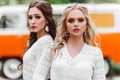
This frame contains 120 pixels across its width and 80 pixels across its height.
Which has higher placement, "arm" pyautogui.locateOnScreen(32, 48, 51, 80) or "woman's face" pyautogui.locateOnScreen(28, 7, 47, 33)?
"woman's face" pyautogui.locateOnScreen(28, 7, 47, 33)

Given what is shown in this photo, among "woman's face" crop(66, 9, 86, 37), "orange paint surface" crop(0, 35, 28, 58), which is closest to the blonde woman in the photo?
"woman's face" crop(66, 9, 86, 37)

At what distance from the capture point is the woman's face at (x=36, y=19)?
3.47 m

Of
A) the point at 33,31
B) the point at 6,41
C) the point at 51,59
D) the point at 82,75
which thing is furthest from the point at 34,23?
the point at 6,41

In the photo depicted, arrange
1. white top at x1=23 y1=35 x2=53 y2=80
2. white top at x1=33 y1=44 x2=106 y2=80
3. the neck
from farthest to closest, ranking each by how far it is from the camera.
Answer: white top at x1=23 y1=35 x2=53 y2=80
the neck
white top at x1=33 y1=44 x2=106 y2=80

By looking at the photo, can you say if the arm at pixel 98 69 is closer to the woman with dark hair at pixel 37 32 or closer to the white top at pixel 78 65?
the white top at pixel 78 65

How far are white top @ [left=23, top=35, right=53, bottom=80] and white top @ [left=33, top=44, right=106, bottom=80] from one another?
254 mm

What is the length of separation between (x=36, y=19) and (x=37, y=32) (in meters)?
0.12

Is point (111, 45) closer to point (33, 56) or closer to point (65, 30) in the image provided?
point (33, 56)

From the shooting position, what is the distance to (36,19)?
347 centimetres

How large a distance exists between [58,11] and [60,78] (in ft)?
28.3

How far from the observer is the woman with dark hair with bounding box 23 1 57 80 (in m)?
3.44

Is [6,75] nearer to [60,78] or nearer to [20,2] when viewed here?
[20,2]

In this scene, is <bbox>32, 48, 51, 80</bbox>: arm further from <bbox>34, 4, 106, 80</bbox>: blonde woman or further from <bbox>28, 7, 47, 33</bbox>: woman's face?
<bbox>28, 7, 47, 33</bbox>: woman's face

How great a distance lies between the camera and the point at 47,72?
3205 mm
